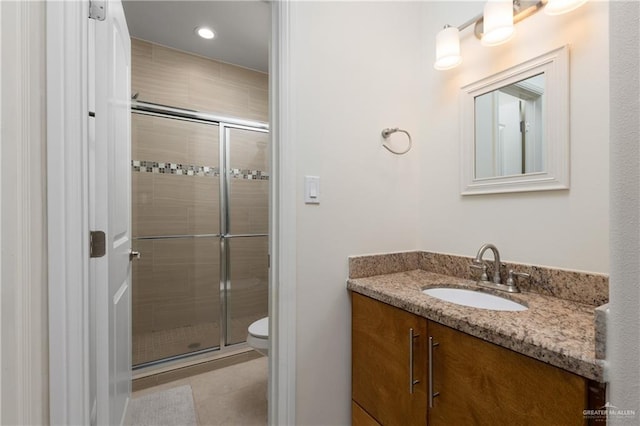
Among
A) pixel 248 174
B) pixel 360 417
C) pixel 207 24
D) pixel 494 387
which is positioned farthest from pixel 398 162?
pixel 207 24

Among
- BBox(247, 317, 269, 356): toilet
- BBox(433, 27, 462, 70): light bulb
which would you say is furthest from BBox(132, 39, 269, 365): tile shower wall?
BBox(433, 27, 462, 70): light bulb

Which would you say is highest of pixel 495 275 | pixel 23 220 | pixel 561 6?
pixel 561 6

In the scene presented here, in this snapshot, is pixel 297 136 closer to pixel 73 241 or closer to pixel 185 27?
pixel 73 241

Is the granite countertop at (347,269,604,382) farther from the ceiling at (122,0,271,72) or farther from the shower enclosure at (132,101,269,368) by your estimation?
the ceiling at (122,0,271,72)

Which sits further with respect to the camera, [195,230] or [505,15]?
[195,230]

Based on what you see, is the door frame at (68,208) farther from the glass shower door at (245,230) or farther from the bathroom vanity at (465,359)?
the glass shower door at (245,230)

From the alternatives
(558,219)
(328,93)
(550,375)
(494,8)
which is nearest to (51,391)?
(550,375)

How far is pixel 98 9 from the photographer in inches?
34.7

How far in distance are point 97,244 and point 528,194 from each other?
1.59 meters

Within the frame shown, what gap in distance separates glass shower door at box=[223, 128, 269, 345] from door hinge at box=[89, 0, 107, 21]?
5.52ft

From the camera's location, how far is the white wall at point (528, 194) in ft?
3.18

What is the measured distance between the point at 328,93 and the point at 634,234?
1.13 m

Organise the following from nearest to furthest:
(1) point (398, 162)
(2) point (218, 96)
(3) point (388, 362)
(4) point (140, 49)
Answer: (3) point (388, 362), (1) point (398, 162), (4) point (140, 49), (2) point (218, 96)

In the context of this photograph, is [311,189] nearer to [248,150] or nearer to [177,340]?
[248,150]
